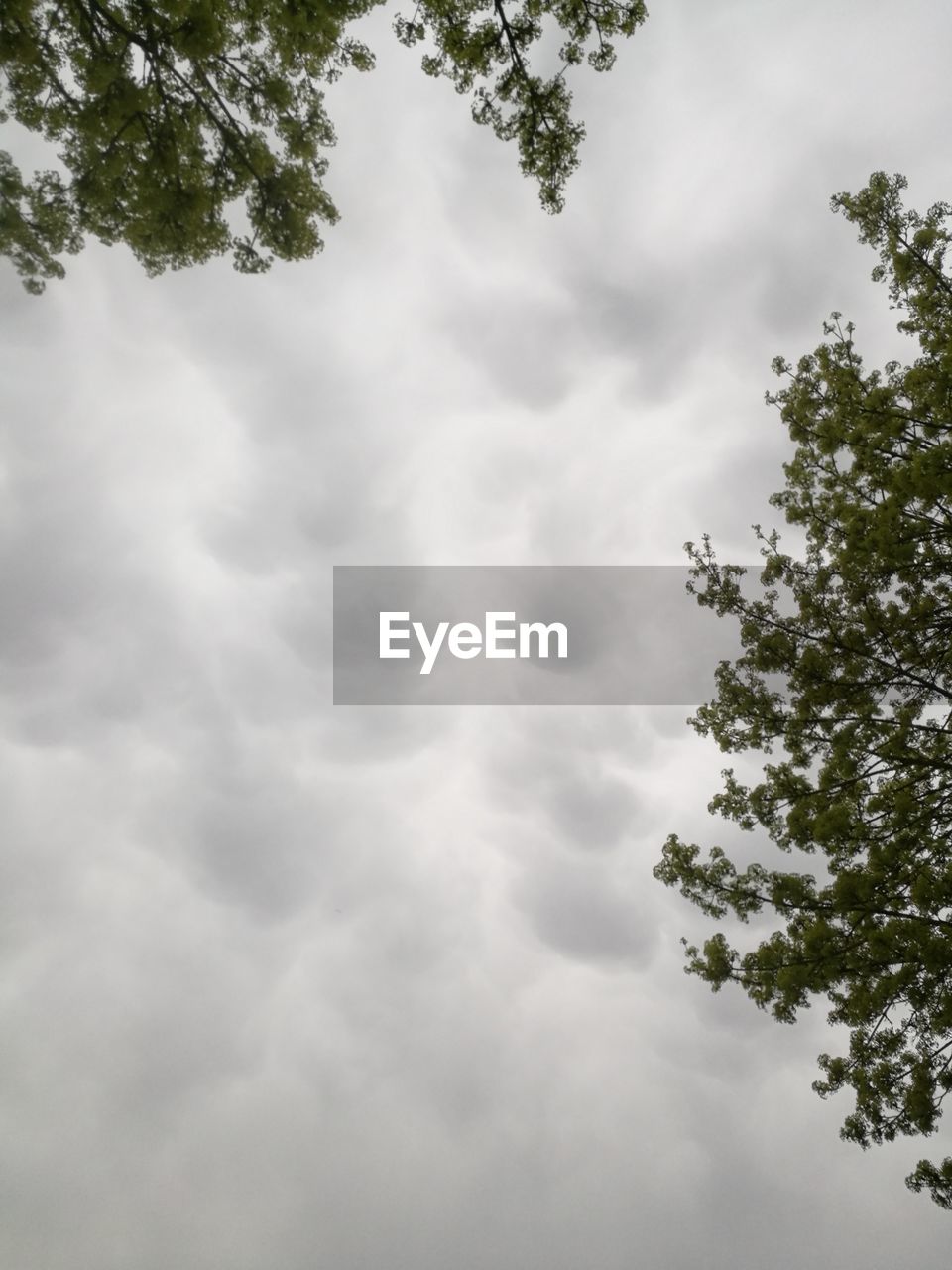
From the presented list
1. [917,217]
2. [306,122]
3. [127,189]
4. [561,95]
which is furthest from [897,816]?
[127,189]

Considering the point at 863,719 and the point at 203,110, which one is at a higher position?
the point at 203,110

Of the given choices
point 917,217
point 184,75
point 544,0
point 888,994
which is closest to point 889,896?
point 888,994

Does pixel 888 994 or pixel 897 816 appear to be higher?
pixel 897 816

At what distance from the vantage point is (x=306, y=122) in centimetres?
771

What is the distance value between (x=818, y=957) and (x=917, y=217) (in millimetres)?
8811

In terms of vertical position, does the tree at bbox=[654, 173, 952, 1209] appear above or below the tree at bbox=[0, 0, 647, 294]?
below

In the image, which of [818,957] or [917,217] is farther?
[917,217]

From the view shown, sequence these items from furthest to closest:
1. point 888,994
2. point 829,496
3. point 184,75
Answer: point 829,496 → point 184,75 → point 888,994

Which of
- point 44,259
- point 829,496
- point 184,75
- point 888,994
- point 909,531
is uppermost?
point 184,75

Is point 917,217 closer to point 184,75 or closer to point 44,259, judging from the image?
point 184,75

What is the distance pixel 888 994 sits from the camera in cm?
602

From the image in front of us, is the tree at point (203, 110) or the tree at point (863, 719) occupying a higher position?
the tree at point (203, 110)

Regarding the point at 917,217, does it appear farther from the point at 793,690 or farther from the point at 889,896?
the point at 889,896

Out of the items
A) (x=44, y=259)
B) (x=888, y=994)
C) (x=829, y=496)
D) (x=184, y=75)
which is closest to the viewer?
(x=888, y=994)
